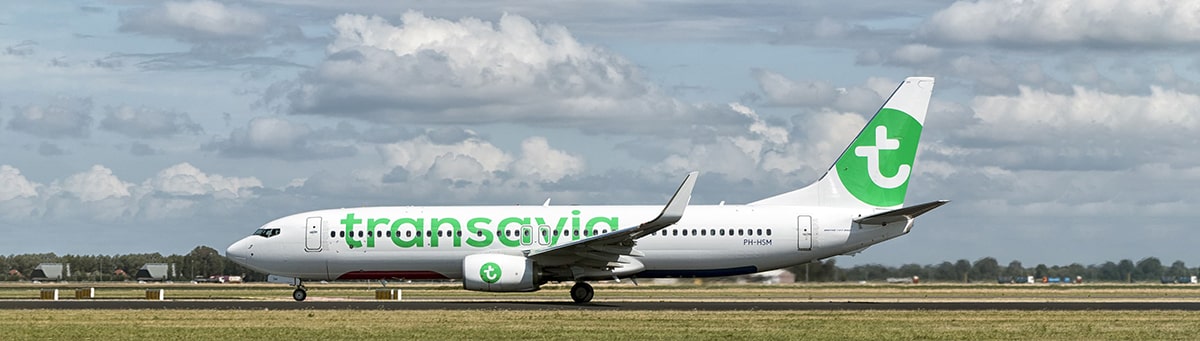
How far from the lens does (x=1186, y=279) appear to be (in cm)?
9756

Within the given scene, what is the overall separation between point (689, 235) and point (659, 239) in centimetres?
84

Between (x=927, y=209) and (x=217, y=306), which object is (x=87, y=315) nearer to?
(x=217, y=306)

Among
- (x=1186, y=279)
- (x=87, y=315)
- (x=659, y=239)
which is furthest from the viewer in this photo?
(x=1186, y=279)

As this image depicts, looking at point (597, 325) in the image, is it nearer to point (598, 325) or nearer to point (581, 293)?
point (598, 325)

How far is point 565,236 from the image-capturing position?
42.3 metres

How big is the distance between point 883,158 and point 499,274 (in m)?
11.1

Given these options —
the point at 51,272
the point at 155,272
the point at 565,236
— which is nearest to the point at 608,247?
the point at 565,236

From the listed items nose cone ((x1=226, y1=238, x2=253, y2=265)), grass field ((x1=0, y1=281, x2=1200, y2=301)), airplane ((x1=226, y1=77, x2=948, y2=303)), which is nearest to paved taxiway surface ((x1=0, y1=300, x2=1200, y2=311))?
airplane ((x1=226, y1=77, x2=948, y2=303))

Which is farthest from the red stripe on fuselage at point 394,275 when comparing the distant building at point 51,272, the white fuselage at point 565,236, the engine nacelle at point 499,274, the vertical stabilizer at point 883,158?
the distant building at point 51,272

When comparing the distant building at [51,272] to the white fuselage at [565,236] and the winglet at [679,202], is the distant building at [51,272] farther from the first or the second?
the winglet at [679,202]

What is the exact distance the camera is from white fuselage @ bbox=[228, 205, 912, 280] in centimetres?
4231

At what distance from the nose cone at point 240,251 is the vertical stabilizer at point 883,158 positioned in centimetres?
1634

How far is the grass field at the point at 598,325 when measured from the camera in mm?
27484

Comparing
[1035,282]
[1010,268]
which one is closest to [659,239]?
[1010,268]
